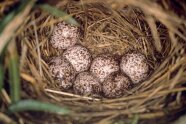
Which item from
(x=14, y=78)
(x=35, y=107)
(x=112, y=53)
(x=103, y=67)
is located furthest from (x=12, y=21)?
(x=112, y=53)

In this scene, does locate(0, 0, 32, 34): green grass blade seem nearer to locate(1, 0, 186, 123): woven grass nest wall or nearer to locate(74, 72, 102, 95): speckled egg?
locate(1, 0, 186, 123): woven grass nest wall

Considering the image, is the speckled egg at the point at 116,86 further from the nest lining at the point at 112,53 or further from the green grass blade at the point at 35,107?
the green grass blade at the point at 35,107

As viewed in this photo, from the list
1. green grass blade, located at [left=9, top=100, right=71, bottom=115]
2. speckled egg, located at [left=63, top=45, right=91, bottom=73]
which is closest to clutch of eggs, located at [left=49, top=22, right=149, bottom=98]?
speckled egg, located at [left=63, top=45, right=91, bottom=73]

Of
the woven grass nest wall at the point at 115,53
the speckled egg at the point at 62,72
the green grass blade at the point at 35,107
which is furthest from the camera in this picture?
the speckled egg at the point at 62,72

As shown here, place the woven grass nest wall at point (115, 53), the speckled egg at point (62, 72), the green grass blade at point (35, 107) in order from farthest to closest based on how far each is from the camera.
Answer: the speckled egg at point (62, 72) < the woven grass nest wall at point (115, 53) < the green grass blade at point (35, 107)

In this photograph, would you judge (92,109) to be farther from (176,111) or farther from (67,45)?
(67,45)

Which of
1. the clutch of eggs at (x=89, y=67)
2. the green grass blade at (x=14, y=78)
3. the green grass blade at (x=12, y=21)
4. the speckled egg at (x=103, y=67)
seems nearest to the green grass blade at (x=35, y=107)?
the green grass blade at (x=14, y=78)
